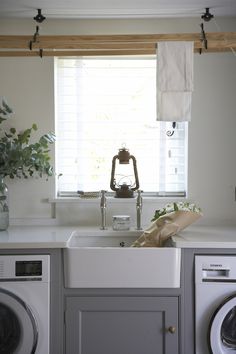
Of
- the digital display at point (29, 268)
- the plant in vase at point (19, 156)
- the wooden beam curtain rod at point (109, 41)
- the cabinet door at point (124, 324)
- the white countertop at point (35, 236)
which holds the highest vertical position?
the wooden beam curtain rod at point (109, 41)

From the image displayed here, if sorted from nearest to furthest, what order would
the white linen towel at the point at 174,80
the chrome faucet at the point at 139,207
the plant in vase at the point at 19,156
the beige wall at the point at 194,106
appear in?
the white linen towel at the point at 174,80 → the plant in vase at the point at 19,156 → the chrome faucet at the point at 139,207 → the beige wall at the point at 194,106

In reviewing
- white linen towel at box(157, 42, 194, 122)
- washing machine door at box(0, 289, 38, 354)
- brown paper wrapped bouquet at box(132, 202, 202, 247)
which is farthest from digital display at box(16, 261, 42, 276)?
white linen towel at box(157, 42, 194, 122)

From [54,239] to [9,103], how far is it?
1127 millimetres

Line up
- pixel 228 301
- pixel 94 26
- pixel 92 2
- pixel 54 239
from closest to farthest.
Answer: pixel 228 301 → pixel 54 239 → pixel 92 2 → pixel 94 26

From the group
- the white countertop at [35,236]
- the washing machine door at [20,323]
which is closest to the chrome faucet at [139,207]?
the white countertop at [35,236]

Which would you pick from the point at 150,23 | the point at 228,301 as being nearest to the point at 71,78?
Answer: the point at 150,23

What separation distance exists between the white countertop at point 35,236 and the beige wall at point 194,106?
192mm

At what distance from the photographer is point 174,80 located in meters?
2.38

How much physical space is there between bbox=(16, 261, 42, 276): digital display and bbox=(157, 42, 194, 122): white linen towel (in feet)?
3.73

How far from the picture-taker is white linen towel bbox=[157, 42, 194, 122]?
2.35 m

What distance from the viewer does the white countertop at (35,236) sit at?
2.26 metres

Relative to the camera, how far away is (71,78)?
2.96 metres

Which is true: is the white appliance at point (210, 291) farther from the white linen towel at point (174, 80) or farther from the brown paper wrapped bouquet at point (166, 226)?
the white linen towel at point (174, 80)

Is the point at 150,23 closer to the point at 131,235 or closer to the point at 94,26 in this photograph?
the point at 94,26
